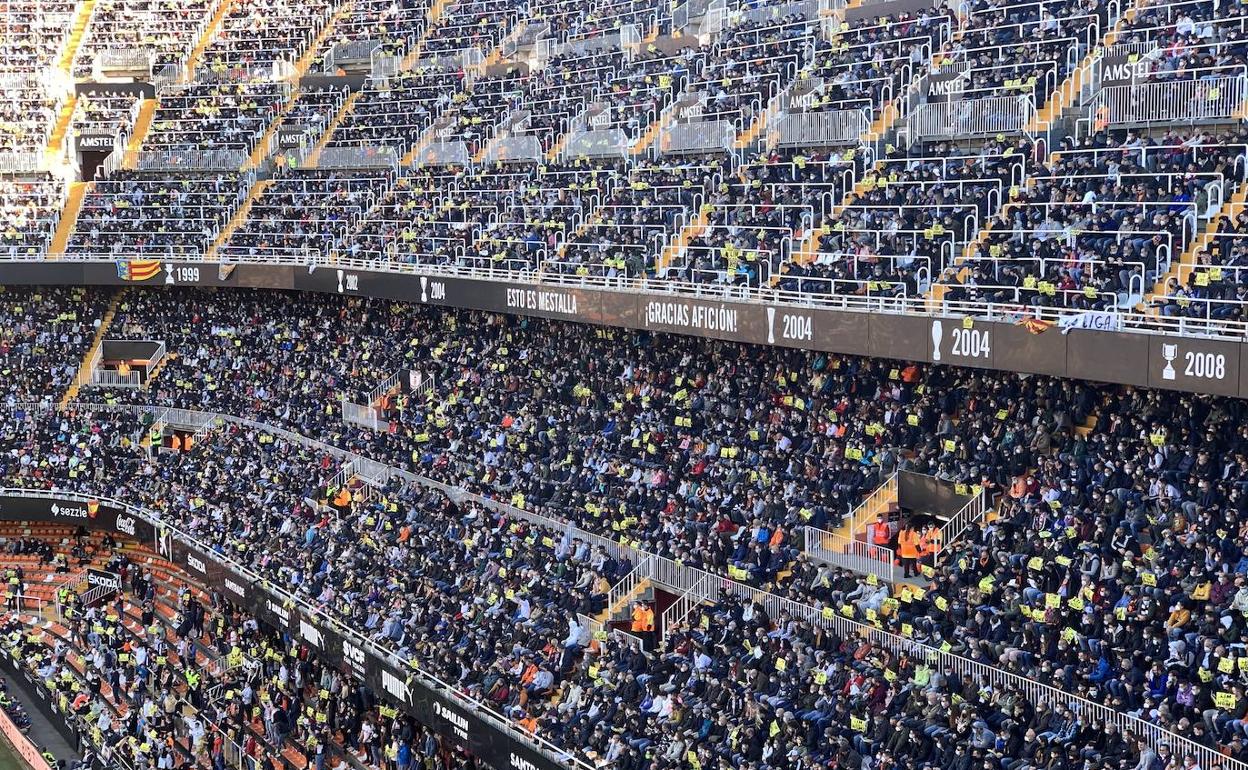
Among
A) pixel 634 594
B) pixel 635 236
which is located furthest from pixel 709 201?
pixel 634 594

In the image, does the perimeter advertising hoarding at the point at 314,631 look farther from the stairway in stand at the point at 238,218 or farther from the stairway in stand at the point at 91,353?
the stairway in stand at the point at 238,218

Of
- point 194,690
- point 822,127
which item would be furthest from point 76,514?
point 822,127

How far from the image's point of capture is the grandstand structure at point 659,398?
18484mm

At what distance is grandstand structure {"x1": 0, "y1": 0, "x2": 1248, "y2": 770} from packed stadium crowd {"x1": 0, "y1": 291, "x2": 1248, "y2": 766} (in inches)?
2.8

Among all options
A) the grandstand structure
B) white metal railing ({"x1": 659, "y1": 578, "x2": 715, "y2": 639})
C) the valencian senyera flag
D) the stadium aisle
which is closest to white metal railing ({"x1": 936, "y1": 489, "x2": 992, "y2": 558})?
the grandstand structure

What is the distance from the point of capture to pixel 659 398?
27.6 m

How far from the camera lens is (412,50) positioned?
45688 mm

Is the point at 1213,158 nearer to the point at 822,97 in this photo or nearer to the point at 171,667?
the point at 822,97

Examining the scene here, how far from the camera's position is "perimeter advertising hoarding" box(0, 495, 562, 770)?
2208 centimetres

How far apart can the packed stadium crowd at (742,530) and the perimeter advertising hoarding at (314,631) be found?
0.44m

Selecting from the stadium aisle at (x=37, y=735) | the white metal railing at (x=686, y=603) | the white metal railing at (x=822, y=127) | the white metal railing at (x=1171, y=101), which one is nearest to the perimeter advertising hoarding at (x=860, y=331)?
the white metal railing at (x=686, y=603)

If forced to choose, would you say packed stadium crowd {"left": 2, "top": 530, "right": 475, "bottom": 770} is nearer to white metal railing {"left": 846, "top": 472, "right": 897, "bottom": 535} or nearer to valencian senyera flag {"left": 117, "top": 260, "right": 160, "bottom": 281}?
white metal railing {"left": 846, "top": 472, "right": 897, "bottom": 535}

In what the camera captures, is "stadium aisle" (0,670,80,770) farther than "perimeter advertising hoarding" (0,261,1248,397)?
Yes

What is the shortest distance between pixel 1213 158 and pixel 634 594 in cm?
1020
